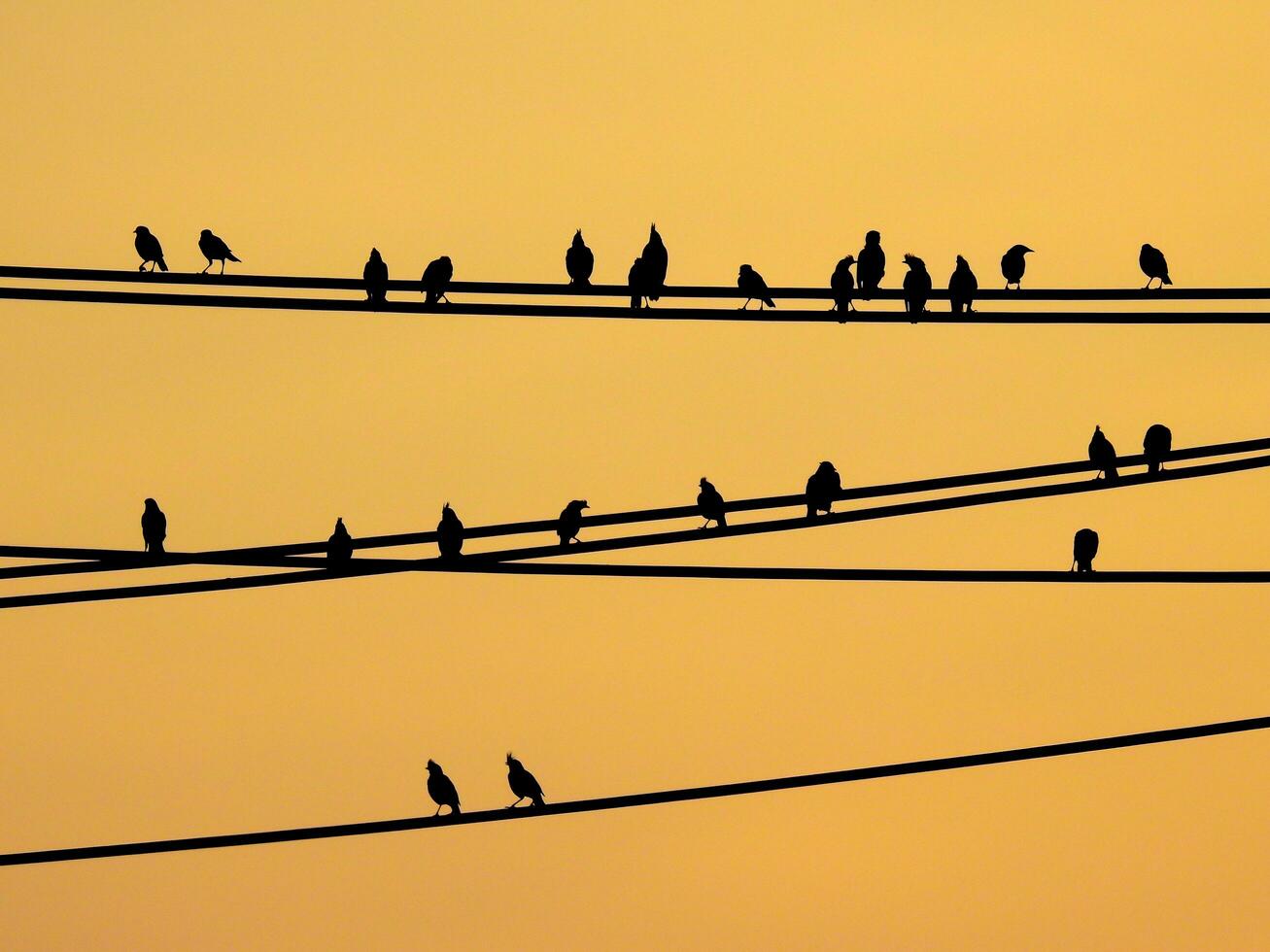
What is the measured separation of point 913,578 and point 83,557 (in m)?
4.89

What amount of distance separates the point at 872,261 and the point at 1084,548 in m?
5.16

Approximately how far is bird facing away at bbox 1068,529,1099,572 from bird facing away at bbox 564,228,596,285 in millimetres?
5408

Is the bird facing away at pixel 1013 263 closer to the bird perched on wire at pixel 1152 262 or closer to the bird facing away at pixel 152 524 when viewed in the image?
the bird perched on wire at pixel 1152 262

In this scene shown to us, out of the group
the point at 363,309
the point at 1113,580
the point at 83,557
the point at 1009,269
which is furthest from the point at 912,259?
the point at 83,557

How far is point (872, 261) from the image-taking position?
21188 millimetres

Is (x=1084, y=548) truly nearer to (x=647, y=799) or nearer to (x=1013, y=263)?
(x=1013, y=263)

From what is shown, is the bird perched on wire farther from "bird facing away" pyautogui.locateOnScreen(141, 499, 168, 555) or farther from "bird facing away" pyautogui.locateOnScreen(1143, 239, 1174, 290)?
"bird facing away" pyautogui.locateOnScreen(141, 499, 168, 555)

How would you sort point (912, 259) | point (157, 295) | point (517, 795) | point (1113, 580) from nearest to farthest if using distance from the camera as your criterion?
point (157, 295)
point (1113, 580)
point (912, 259)
point (517, 795)

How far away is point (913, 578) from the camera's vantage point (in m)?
15.4

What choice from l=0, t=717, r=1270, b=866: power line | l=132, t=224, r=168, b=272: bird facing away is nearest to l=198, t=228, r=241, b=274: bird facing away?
l=132, t=224, r=168, b=272: bird facing away

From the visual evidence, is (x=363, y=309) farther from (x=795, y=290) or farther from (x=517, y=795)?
(x=517, y=795)

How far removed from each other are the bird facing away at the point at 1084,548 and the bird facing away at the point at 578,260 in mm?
5408

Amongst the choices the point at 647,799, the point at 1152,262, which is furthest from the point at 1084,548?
the point at 647,799

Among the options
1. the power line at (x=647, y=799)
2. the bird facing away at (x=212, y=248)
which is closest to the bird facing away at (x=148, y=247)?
the bird facing away at (x=212, y=248)
